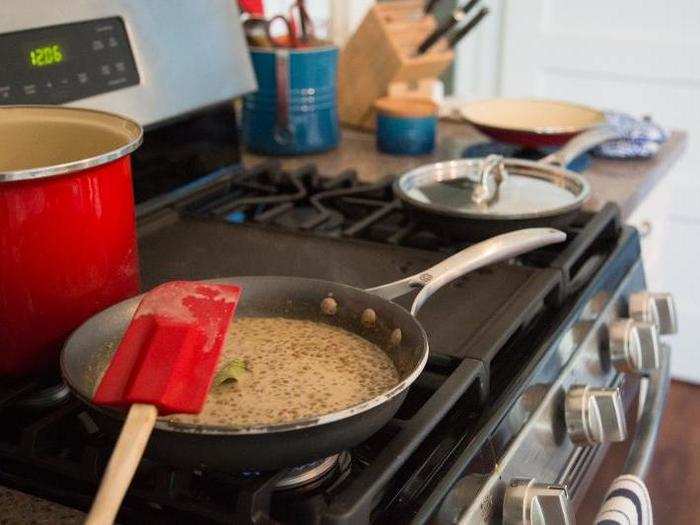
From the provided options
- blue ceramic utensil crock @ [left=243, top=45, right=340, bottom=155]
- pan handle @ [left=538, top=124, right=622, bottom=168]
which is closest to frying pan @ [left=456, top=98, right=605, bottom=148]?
pan handle @ [left=538, top=124, right=622, bottom=168]

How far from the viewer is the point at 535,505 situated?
1.86 ft

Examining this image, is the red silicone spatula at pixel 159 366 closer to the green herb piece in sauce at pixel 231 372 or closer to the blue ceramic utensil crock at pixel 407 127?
the green herb piece in sauce at pixel 231 372

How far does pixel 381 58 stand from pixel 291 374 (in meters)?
1.02

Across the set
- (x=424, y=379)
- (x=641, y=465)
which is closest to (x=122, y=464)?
(x=424, y=379)

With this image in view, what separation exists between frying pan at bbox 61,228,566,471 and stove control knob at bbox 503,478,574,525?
11 cm

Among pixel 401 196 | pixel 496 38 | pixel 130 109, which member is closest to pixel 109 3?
pixel 130 109

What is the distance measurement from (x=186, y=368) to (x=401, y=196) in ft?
1.71

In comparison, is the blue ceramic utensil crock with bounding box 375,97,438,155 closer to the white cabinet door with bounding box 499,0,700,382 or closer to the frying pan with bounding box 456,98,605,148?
the frying pan with bounding box 456,98,605,148

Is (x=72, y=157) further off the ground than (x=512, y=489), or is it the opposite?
(x=72, y=157)

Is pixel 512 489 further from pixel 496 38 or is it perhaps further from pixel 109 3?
pixel 496 38

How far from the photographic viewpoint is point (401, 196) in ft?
3.16

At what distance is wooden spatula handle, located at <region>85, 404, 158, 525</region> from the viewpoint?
1.27ft

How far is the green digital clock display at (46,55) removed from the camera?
0.85 metres

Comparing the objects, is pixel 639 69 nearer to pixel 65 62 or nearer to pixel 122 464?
pixel 65 62
